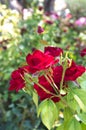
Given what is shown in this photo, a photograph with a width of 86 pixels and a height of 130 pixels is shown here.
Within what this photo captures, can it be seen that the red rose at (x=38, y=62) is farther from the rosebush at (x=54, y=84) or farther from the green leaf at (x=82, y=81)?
the green leaf at (x=82, y=81)

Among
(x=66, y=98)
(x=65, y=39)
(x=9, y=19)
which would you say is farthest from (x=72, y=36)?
(x=66, y=98)

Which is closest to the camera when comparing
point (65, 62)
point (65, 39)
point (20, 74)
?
point (65, 62)

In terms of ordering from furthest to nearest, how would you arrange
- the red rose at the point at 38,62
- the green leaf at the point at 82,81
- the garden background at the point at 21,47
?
1. the garden background at the point at 21,47
2. the green leaf at the point at 82,81
3. the red rose at the point at 38,62

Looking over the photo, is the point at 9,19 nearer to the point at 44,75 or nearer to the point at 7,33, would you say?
the point at 7,33

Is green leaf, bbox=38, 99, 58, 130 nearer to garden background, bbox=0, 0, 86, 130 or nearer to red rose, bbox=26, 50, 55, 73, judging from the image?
red rose, bbox=26, 50, 55, 73

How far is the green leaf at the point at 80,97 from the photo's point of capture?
3.73 feet

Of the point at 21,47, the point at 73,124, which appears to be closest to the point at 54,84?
the point at 73,124

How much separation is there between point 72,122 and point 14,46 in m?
1.96

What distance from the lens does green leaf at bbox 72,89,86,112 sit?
3.73 ft

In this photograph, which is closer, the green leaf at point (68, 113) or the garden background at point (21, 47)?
the green leaf at point (68, 113)

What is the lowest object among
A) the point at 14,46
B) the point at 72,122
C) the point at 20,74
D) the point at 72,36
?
the point at 72,36

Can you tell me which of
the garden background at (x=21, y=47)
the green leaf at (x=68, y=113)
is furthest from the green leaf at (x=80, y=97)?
the garden background at (x=21, y=47)

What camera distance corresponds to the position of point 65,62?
1.13 metres

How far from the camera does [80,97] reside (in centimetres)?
116
